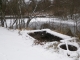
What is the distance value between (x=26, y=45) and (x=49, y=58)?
163cm

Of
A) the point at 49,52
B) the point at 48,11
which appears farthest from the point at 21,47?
the point at 48,11

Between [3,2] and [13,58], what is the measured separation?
25.1 feet

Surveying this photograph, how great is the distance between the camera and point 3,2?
10695mm

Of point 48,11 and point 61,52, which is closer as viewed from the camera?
point 61,52

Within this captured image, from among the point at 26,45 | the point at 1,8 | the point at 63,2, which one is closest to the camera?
the point at 26,45

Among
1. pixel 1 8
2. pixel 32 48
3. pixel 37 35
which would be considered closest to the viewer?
pixel 32 48

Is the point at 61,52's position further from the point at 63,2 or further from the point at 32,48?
the point at 63,2

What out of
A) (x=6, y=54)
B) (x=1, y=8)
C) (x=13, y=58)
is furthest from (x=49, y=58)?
(x=1, y=8)

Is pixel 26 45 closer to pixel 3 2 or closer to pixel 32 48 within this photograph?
pixel 32 48

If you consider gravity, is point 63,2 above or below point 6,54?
above

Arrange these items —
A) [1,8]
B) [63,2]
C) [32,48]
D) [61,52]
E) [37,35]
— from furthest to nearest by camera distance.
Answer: [63,2], [1,8], [37,35], [32,48], [61,52]

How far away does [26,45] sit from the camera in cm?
543

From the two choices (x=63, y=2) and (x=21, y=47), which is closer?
(x=21, y=47)

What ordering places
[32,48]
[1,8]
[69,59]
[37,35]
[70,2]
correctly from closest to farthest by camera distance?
[69,59] < [32,48] < [37,35] < [1,8] < [70,2]
